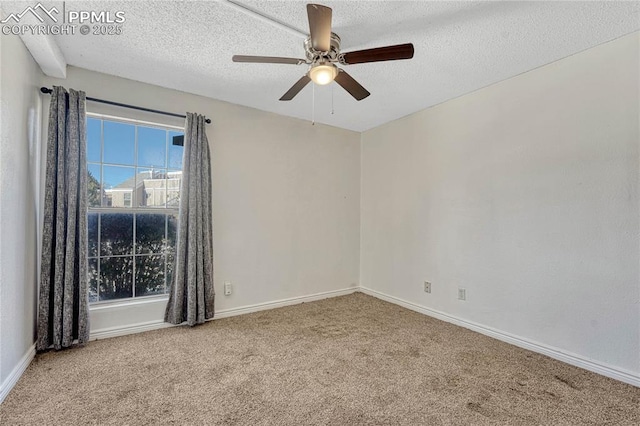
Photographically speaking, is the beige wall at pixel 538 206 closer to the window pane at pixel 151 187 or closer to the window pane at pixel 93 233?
the window pane at pixel 151 187

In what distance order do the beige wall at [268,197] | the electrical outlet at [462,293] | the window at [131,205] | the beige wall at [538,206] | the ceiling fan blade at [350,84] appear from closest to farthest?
the ceiling fan blade at [350,84] < the beige wall at [538,206] < the window at [131,205] < the beige wall at [268,197] < the electrical outlet at [462,293]

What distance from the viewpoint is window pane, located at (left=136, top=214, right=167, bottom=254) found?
289cm

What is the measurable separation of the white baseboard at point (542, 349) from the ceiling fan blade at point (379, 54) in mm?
2508

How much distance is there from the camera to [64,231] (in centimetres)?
234

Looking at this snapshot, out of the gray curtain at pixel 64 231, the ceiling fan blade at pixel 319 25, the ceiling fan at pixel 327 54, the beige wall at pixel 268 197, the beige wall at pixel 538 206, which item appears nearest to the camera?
the ceiling fan blade at pixel 319 25

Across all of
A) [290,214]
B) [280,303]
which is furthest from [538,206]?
[280,303]

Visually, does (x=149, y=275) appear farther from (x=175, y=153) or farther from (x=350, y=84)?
(x=350, y=84)

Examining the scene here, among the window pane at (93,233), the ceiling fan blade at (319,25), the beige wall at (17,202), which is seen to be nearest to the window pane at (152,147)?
the window pane at (93,233)

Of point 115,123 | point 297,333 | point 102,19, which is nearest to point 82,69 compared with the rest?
point 115,123

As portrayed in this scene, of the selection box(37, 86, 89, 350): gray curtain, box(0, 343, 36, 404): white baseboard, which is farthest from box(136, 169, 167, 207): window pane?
box(0, 343, 36, 404): white baseboard

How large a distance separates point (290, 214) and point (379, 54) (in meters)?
2.32

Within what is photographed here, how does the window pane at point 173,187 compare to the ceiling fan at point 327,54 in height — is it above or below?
below

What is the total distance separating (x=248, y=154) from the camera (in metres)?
3.40

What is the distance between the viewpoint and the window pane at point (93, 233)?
266cm
